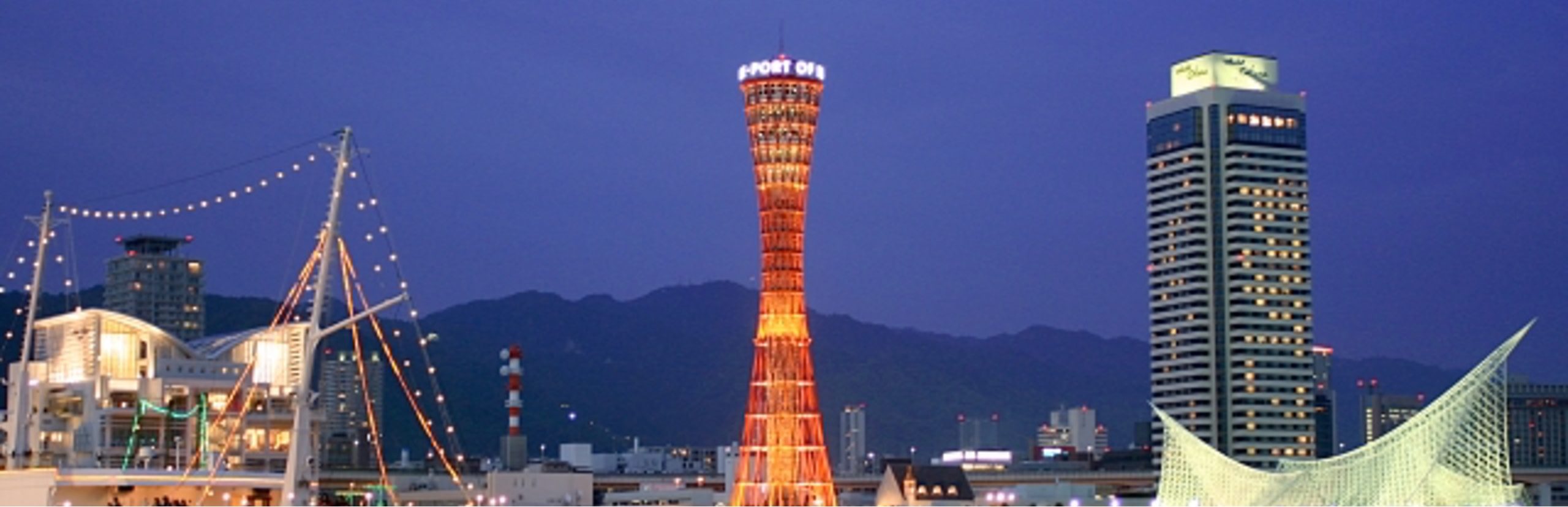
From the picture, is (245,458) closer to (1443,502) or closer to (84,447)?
(84,447)

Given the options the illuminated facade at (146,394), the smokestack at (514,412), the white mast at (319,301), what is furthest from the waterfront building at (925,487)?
the white mast at (319,301)

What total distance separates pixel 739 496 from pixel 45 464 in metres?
30.2

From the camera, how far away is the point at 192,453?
90.9 meters

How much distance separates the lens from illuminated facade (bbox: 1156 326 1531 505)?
3127 inches

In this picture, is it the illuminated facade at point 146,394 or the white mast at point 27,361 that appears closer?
the white mast at point 27,361

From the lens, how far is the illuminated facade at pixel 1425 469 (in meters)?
79.4

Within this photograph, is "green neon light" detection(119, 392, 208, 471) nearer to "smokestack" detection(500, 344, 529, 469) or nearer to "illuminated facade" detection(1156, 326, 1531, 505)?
"illuminated facade" detection(1156, 326, 1531, 505)

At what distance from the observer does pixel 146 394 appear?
94875mm

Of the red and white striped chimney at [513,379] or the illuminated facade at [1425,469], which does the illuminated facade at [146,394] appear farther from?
the red and white striped chimney at [513,379]

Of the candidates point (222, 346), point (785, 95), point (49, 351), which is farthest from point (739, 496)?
point (49, 351)

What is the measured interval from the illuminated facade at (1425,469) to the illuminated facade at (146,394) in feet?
130

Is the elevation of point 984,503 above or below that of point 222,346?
below

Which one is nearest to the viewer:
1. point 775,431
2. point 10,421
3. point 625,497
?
point 10,421

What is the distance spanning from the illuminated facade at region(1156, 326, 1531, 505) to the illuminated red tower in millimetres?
16023
